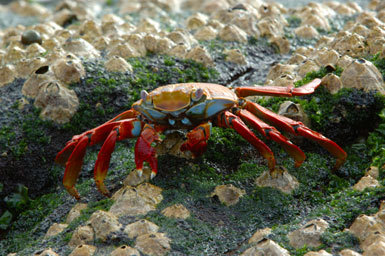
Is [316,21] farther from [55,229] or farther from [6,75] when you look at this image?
[55,229]

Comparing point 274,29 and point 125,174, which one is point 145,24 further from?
point 125,174

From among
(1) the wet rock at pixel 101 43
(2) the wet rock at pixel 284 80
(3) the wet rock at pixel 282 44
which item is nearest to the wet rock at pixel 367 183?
(2) the wet rock at pixel 284 80

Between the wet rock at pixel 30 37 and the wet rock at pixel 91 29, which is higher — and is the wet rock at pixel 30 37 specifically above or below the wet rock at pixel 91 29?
below

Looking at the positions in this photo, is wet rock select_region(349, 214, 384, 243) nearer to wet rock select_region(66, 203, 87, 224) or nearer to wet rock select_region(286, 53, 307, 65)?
wet rock select_region(66, 203, 87, 224)

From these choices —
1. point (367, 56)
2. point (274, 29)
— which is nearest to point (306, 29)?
point (274, 29)

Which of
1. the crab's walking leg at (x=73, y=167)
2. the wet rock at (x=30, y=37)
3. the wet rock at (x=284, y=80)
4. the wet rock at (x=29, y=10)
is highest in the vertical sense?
the wet rock at (x=284, y=80)

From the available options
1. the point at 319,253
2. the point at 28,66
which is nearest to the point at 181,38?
the point at 28,66

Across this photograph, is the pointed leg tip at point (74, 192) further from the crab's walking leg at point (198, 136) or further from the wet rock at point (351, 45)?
the wet rock at point (351, 45)
